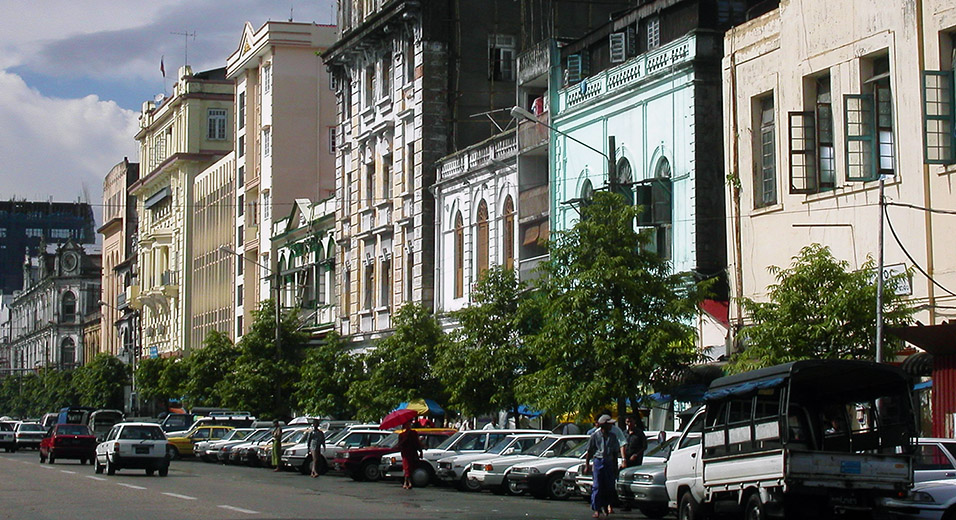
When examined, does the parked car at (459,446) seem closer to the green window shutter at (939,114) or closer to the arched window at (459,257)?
the green window shutter at (939,114)

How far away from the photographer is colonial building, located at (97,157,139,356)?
123 m

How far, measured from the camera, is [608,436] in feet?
80.8

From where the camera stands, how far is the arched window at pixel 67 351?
146m

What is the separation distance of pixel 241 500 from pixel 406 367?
20.9 meters

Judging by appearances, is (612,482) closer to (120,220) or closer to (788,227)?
(788,227)

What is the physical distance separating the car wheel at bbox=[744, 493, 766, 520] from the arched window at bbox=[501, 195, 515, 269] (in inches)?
1136

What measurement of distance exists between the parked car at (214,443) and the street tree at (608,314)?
876 inches

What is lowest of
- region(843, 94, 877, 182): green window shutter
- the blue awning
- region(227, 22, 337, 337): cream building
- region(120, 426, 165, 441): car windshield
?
region(120, 426, 165, 441): car windshield

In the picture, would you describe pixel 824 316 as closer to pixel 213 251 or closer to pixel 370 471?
pixel 370 471

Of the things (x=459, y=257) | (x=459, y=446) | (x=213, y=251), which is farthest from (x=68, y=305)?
(x=459, y=446)

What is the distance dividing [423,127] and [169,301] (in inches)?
2035

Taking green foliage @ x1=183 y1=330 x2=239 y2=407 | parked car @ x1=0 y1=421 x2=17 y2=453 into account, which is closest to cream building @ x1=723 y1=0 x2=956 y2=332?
green foliage @ x1=183 y1=330 x2=239 y2=407

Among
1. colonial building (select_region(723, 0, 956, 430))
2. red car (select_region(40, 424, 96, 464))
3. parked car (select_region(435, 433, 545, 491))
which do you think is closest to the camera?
colonial building (select_region(723, 0, 956, 430))

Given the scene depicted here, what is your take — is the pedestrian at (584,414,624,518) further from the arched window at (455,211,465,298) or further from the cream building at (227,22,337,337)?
the cream building at (227,22,337,337)
